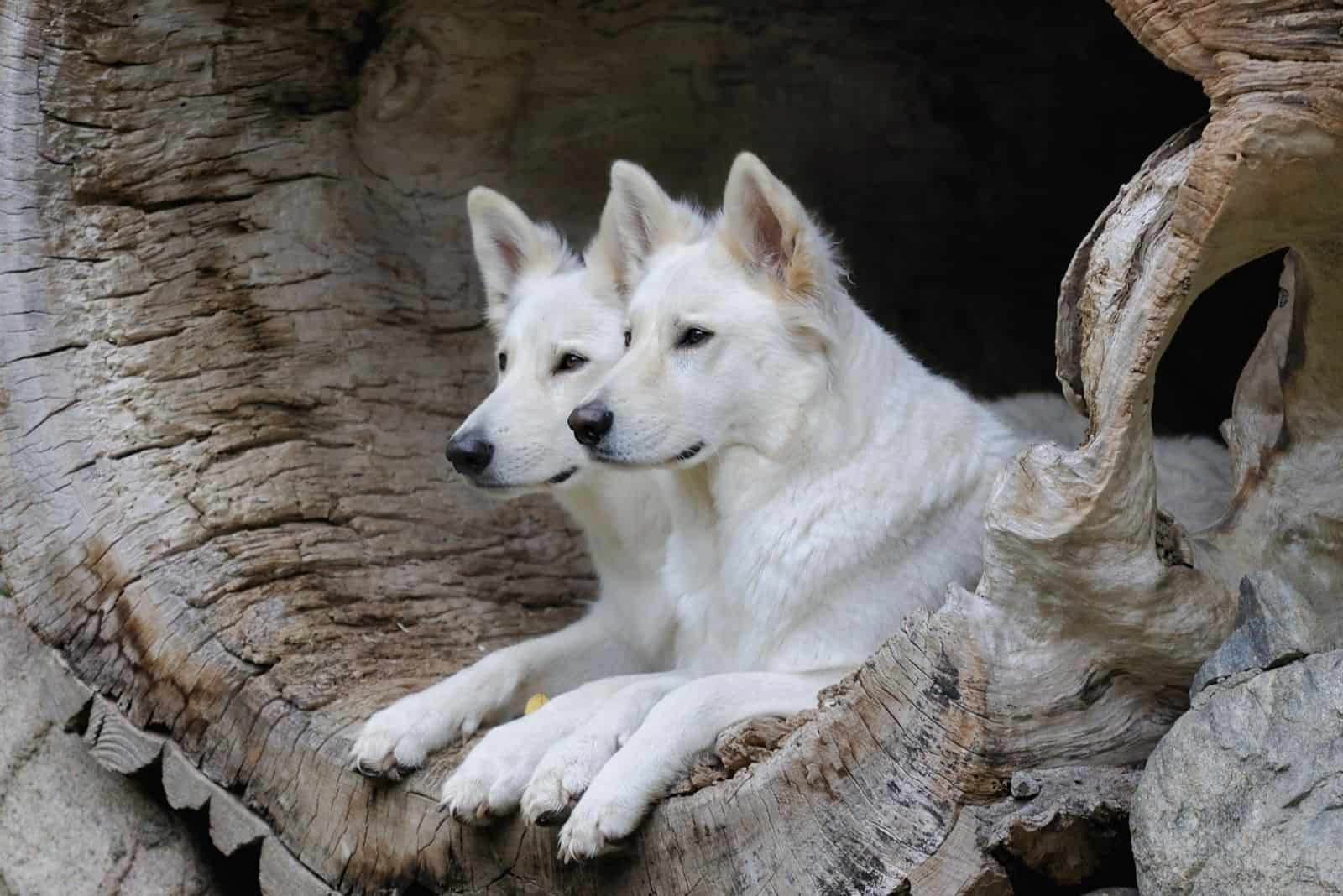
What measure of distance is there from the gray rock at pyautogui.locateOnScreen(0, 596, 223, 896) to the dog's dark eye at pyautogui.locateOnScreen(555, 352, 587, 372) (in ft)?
5.58

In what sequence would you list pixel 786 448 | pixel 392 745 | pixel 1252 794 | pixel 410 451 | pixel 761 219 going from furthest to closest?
1. pixel 410 451
2. pixel 761 219
3. pixel 786 448
4. pixel 392 745
5. pixel 1252 794

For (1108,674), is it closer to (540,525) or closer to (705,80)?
(540,525)

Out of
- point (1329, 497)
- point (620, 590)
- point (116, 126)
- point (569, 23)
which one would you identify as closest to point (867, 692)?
point (1329, 497)

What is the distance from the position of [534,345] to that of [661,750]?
1711 millimetres

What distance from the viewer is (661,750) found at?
2904mm

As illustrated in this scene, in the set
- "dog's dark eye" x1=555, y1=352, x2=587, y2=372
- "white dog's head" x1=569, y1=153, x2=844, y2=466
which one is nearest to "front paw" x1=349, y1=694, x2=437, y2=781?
"white dog's head" x1=569, y1=153, x2=844, y2=466

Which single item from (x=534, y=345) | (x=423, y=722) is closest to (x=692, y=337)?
(x=534, y=345)

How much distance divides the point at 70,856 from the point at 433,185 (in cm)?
269

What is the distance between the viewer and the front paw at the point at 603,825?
2.82 metres

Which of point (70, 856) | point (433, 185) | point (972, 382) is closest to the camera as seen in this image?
point (70, 856)

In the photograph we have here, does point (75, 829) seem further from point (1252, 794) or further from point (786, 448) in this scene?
point (1252, 794)

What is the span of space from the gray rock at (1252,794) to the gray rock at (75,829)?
292 cm

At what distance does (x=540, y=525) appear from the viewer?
512 cm

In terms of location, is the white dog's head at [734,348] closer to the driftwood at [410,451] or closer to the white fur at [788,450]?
the white fur at [788,450]
